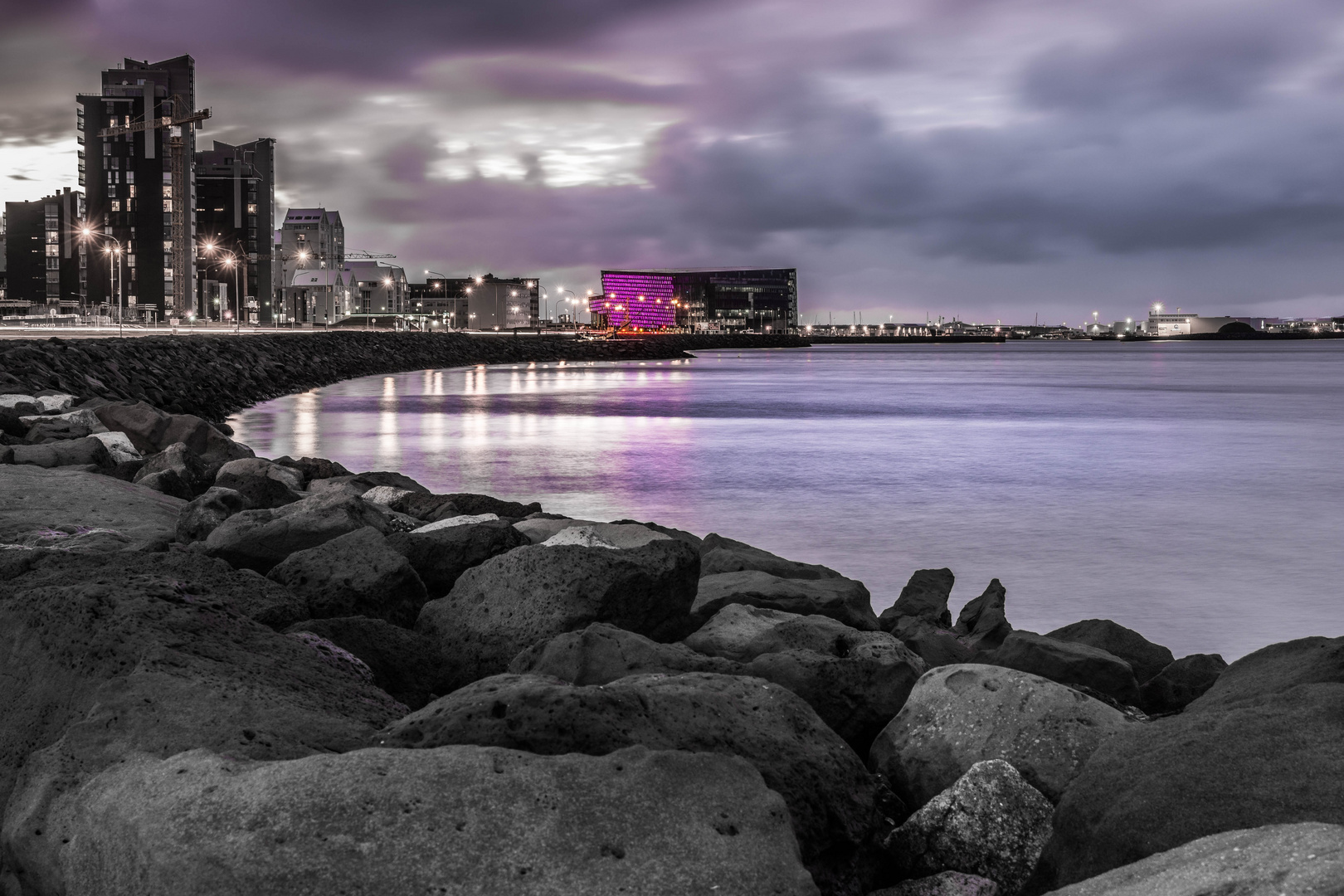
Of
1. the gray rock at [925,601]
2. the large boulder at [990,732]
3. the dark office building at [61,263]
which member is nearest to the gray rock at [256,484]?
the gray rock at [925,601]

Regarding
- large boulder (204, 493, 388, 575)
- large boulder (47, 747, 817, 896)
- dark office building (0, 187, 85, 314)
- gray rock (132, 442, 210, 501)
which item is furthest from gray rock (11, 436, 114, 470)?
dark office building (0, 187, 85, 314)

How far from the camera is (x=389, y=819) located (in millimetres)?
2715

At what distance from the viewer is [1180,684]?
19.1ft

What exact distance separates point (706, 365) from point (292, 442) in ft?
216

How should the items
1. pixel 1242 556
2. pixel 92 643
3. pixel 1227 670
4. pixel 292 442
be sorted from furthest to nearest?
pixel 292 442, pixel 1242 556, pixel 1227 670, pixel 92 643

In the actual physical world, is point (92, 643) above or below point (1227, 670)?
above

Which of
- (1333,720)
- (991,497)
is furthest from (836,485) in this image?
(1333,720)

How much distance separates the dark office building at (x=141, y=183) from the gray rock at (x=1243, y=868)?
494 ft

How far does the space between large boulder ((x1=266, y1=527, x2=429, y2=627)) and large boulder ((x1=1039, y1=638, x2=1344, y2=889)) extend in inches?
142

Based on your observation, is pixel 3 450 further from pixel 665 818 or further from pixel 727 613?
pixel 665 818

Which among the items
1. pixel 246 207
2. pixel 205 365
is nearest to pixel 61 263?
pixel 246 207

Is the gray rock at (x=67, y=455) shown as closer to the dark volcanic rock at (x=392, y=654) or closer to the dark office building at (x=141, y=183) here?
the dark volcanic rock at (x=392, y=654)

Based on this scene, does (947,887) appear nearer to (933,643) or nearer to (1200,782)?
(1200,782)

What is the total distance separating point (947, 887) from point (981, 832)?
0.25 meters
